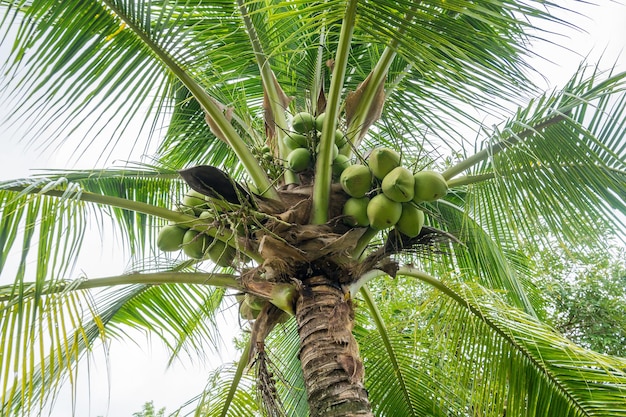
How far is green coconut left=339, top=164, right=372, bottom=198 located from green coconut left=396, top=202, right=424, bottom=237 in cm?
17

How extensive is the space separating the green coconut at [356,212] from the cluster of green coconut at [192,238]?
0.56 meters

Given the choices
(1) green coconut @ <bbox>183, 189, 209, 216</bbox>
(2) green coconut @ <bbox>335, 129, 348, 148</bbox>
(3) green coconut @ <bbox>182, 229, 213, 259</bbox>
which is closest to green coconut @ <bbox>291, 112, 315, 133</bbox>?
(2) green coconut @ <bbox>335, 129, 348, 148</bbox>

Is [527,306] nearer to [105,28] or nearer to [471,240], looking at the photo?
[471,240]

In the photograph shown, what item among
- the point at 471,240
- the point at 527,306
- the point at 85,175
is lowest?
the point at 527,306

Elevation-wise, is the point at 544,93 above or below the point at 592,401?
above

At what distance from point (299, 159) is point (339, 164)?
179 millimetres

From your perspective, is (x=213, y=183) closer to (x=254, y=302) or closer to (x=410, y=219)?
(x=254, y=302)

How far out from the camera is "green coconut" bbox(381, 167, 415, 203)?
2.04 m

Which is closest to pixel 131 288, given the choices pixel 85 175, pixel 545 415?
pixel 85 175

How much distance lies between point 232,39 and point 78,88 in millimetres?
950

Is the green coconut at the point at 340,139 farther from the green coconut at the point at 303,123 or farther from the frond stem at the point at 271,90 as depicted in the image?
the frond stem at the point at 271,90

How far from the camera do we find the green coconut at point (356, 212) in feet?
7.23

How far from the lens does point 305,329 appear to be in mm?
2088

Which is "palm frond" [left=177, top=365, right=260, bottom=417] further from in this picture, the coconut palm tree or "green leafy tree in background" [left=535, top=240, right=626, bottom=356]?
"green leafy tree in background" [left=535, top=240, right=626, bottom=356]
